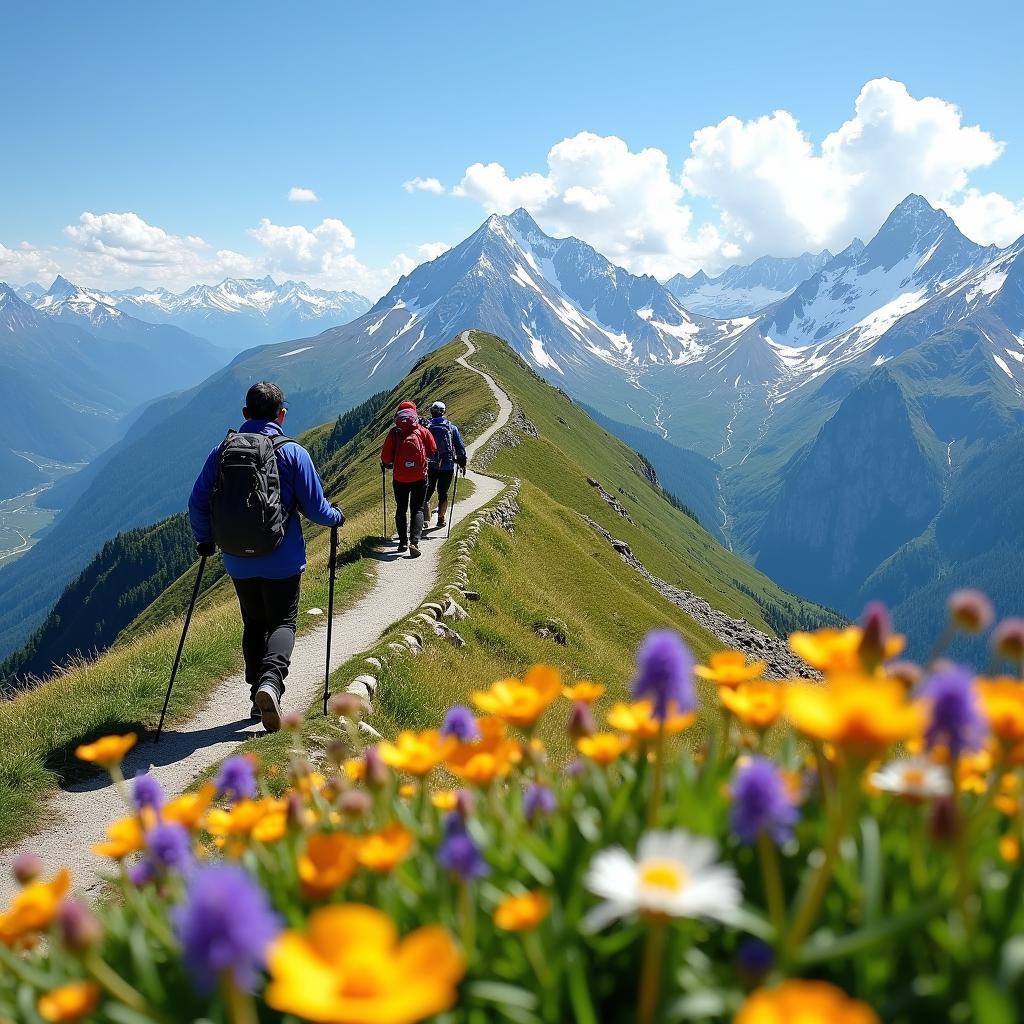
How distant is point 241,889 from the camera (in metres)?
1.49

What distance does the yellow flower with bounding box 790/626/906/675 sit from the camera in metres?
2.15

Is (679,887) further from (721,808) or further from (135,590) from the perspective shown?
(135,590)

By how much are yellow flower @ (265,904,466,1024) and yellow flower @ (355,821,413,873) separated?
60 centimetres

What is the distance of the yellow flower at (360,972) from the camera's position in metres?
1.16

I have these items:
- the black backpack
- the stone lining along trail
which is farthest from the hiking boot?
the black backpack

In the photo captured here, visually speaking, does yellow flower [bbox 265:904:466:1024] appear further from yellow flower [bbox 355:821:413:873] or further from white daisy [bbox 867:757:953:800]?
white daisy [bbox 867:757:953:800]

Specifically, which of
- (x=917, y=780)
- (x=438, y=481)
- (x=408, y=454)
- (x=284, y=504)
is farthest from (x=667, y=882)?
(x=438, y=481)

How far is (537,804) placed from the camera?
269 cm

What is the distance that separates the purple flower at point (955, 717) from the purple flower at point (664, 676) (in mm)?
708

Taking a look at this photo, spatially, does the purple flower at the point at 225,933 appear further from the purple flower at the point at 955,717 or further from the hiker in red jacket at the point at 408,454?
the hiker in red jacket at the point at 408,454

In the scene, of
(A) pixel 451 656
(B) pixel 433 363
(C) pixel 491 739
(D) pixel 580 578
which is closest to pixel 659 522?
(B) pixel 433 363

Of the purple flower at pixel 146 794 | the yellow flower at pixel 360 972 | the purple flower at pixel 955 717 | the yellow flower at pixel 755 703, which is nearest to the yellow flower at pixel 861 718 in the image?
the purple flower at pixel 955 717

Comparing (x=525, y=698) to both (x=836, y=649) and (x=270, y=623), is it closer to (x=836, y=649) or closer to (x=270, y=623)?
(x=836, y=649)

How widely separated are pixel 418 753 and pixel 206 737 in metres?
10.6
